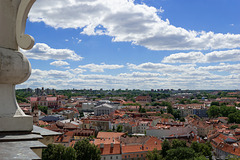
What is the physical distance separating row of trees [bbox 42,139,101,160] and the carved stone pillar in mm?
27971

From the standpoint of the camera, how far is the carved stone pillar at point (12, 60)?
3307 millimetres

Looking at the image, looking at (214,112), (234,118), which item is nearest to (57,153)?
(234,118)

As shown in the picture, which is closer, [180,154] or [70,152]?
[70,152]

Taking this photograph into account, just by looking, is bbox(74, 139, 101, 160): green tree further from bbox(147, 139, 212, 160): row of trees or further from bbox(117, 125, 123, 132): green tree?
bbox(117, 125, 123, 132): green tree

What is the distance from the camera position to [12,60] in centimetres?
334

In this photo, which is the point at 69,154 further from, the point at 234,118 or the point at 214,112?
the point at 214,112

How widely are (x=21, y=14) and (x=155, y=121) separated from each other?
2814 inches

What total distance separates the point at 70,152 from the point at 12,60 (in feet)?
98.5

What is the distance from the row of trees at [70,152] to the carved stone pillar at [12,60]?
28.0 metres

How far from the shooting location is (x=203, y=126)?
6906 centimetres

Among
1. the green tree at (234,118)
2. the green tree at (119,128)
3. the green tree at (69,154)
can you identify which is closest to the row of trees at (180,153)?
the green tree at (69,154)

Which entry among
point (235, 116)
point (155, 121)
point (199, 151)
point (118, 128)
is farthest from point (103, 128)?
point (235, 116)

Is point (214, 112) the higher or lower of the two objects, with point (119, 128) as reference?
higher

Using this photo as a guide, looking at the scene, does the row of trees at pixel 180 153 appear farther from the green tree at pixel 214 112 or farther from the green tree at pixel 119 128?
the green tree at pixel 214 112
